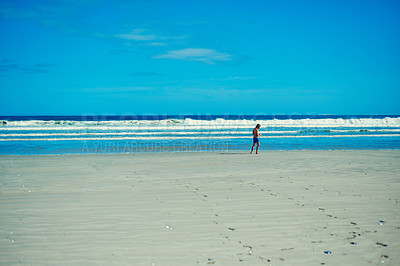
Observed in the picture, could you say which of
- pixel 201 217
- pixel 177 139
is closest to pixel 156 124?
pixel 177 139

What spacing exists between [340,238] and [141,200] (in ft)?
13.5

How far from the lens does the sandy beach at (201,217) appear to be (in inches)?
180

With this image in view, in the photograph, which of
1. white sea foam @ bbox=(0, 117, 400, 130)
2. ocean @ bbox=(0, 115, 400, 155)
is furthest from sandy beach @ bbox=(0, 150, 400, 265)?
white sea foam @ bbox=(0, 117, 400, 130)

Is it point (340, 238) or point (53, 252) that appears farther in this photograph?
point (340, 238)

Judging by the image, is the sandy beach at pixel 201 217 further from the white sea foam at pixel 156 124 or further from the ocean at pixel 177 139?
the white sea foam at pixel 156 124

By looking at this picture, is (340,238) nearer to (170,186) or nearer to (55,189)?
(170,186)

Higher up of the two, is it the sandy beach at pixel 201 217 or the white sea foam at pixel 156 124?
the white sea foam at pixel 156 124

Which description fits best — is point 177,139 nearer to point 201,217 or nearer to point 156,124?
point 201,217

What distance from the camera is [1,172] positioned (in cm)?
1151

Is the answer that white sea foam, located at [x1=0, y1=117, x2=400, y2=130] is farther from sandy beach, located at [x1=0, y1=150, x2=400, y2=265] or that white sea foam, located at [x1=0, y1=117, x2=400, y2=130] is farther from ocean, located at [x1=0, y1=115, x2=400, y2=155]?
sandy beach, located at [x1=0, y1=150, x2=400, y2=265]

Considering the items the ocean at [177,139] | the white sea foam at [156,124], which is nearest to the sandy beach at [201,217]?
the ocean at [177,139]

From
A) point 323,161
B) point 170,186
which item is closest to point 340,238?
point 170,186

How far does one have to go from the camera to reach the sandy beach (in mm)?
4570

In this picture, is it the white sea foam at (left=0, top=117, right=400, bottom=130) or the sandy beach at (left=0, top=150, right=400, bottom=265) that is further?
the white sea foam at (left=0, top=117, right=400, bottom=130)
